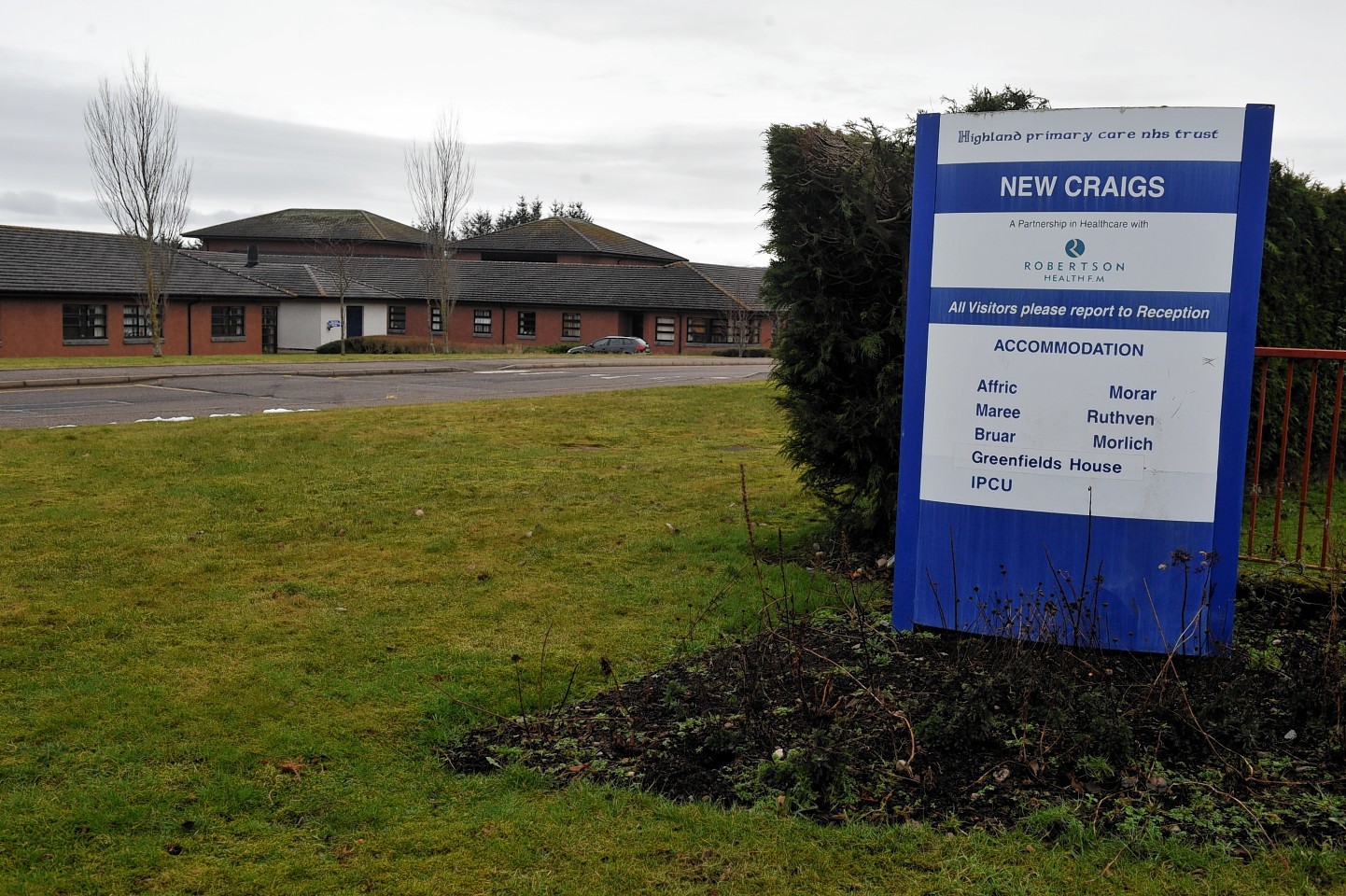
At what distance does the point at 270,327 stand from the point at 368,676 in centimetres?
5883

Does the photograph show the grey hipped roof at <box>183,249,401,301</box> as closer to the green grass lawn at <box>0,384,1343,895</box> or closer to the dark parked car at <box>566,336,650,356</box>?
the dark parked car at <box>566,336,650,356</box>

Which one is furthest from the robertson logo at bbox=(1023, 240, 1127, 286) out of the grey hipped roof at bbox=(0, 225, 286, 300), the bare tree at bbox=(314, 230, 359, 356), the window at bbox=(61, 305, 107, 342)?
the bare tree at bbox=(314, 230, 359, 356)

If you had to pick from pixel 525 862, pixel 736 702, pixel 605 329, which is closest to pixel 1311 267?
pixel 736 702

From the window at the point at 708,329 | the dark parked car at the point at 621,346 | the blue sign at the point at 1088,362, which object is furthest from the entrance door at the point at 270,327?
the blue sign at the point at 1088,362

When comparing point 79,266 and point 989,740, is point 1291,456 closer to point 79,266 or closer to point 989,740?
point 989,740

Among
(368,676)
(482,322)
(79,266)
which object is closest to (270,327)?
(79,266)

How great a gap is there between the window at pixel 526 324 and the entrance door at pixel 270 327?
1381 centimetres

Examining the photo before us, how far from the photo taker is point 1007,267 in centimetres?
524

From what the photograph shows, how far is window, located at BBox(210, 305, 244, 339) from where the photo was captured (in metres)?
54.7

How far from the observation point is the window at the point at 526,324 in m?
67.8

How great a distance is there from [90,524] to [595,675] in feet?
15.8

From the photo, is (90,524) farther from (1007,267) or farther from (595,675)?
Answer: (1007,267)

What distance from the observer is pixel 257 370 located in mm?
30625

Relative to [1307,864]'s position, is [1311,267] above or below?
above
